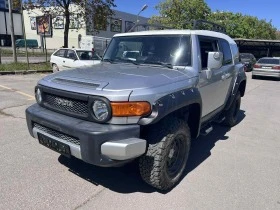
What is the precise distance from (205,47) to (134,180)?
231 cm

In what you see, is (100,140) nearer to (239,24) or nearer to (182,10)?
(182,10)

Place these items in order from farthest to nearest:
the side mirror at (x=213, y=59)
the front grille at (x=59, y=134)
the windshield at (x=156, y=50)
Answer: the windshield at (x=156, y=50) < the side mirror at (x=213, y=59) < the front grille at (x=59, y=134)

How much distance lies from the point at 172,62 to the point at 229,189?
1.83 metres

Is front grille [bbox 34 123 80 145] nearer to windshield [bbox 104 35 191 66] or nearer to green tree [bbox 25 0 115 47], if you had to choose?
windshield [bbox 104 35 191 66]

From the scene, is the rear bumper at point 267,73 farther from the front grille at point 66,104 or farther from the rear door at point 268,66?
the front grille at point 66,104

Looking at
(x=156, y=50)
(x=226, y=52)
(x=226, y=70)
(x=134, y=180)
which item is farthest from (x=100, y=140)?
(x=226, y=52)

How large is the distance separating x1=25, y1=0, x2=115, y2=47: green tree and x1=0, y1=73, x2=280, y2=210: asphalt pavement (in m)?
15.0

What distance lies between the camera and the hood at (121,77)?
3002 mm

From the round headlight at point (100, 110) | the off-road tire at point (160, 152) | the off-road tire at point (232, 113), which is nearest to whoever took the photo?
the round headlight at point (100, 110)

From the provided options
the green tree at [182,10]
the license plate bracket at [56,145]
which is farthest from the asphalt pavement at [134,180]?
the green tree at [182,10]

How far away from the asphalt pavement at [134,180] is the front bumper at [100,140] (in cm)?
59

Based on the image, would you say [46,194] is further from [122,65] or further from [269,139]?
[269,139]

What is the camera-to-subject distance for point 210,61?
3873 millimetres

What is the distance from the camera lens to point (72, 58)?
14.2 m
